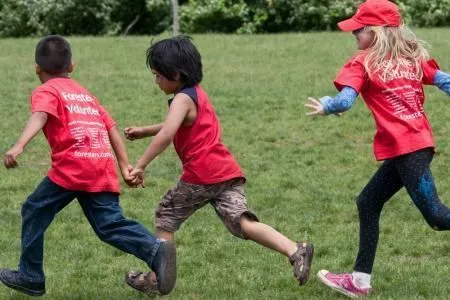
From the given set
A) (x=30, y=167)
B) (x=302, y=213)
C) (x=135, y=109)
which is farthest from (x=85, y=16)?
(x=302, y=213)

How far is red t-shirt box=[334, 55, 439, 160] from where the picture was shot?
5453 millimetres

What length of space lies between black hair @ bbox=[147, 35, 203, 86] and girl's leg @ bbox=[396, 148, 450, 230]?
1199 millimetres

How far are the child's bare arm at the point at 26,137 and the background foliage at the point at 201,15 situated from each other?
19636 millimetres

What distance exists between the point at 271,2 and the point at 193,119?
20.7 metres

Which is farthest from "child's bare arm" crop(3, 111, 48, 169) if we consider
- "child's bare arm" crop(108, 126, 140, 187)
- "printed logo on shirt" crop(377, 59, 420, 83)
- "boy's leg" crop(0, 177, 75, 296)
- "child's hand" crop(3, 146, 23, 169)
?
"printed logo on shirt" crop(377, 59, 420, 83)

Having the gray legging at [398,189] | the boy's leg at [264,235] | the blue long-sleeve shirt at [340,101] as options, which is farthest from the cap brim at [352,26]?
the boy's leg at [264,235]

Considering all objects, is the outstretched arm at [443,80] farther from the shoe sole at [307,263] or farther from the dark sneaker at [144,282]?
the dark sneaker at [144,282]

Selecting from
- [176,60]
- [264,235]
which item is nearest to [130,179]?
[176,60]

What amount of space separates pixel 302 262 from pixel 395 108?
3.12 ft

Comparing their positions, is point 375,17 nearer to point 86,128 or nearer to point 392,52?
point 392,52

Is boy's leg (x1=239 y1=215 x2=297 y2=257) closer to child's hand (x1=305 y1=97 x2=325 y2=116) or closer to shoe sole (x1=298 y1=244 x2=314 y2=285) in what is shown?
shoe sole (x1=298 y1=244 x2=314 y2=285)

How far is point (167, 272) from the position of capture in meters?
5.40

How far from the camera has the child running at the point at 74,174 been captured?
17.7ft

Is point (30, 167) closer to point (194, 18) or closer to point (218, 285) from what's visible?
point (218, 285)
